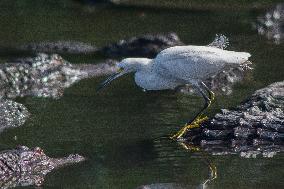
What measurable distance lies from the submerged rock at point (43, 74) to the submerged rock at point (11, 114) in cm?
124

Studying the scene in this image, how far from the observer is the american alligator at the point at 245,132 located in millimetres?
9438

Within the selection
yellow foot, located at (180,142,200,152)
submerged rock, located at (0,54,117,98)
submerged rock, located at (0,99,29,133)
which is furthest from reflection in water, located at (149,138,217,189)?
submerged rock, located at (0,54,117,98)

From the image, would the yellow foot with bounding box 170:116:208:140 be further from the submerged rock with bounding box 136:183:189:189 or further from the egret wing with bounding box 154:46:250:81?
the submerged rock with bounding box 136:183:189:189

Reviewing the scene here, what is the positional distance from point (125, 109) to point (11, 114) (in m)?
1.52

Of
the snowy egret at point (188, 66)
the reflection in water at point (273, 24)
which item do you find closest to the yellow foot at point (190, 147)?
the snowy egret at point (188, 66)

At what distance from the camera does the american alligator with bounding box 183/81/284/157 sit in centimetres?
944

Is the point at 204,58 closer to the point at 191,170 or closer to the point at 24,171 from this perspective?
the point at 191,170

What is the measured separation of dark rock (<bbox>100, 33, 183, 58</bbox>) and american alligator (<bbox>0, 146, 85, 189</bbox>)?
5.73m

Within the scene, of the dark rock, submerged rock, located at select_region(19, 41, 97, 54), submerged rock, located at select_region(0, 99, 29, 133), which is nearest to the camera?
submerged rock, located at select_region(0, 99, 29, 133)

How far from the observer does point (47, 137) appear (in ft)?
33.7

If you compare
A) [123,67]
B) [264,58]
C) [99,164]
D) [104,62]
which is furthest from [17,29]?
[99,164]

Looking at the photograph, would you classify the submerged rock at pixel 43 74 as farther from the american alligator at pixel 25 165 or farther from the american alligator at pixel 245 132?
the american alligator at pixel 25 165

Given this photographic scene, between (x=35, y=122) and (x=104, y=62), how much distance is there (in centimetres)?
377

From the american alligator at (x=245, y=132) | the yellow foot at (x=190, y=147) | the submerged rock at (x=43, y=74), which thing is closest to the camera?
the american alligator at (x=245, y=132)
